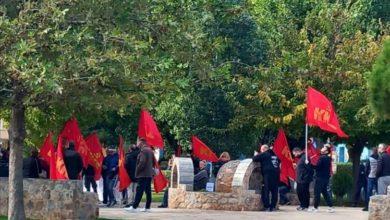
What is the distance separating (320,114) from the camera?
2616cm

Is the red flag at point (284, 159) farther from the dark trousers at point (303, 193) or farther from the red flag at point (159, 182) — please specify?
the red flag at point (159, 182)

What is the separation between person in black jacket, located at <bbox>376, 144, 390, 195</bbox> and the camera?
84.9ft

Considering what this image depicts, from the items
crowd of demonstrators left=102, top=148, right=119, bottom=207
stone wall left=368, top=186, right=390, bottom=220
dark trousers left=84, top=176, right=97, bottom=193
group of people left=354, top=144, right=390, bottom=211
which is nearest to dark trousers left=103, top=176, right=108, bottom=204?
crowd of demonstrators left=102, top=148, right=119, bottom=207

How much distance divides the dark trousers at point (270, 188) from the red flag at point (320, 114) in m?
1.54

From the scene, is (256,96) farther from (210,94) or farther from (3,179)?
(3,179)

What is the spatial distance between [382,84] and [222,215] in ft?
38.1

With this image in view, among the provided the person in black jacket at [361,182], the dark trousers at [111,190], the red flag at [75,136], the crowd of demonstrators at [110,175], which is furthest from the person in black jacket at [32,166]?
the person in black jacket at [361,182]

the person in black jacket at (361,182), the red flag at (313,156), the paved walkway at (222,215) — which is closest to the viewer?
the paved walkway at (222,215)

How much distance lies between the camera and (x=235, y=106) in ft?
106

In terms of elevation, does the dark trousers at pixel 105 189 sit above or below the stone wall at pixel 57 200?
above

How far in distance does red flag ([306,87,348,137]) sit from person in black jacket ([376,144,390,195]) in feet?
3.70

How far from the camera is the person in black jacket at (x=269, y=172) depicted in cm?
2598

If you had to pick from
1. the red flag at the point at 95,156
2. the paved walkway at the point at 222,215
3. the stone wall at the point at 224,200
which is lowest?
the paved walkway at the point at 222,215

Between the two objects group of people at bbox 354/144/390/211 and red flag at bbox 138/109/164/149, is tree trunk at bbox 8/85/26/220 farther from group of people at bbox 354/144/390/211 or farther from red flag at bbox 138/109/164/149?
group of people at bbox 354/144/390/211
